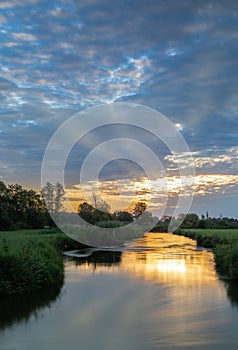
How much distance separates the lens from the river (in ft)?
34.6

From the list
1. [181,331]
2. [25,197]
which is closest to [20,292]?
[181,331]

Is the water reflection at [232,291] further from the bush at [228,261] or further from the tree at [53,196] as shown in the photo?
the tree at [53,196]

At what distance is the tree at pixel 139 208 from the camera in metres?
128

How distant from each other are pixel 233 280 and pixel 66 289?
27.1ft

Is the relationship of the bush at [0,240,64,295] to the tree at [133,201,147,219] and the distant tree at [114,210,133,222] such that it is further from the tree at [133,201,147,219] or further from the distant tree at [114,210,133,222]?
the tree at [133,201,147,219]

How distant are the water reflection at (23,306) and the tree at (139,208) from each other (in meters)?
111

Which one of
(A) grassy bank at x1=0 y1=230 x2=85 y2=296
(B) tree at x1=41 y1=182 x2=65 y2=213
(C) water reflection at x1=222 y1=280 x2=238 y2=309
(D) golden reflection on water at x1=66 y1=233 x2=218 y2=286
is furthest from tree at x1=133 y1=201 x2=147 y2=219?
(A) grassy bank at x1=0 y1=230 x2=85 y2=296

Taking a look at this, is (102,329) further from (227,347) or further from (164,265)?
(164,265)

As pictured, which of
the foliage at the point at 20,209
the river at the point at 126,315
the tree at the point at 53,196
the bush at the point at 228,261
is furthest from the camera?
A: the tree at the point at 53,196

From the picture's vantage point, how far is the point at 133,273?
23219 millimetres

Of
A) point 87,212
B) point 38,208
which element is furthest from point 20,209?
point 87,212

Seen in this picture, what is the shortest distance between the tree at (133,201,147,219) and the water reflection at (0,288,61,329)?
111 metres

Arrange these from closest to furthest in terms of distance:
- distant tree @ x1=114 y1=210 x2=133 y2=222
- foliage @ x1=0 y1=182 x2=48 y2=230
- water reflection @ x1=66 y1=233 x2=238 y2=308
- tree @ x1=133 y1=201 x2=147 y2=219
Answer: water reflection @ x1=66 y1=233 x2=238 y2=308 → foliage @ x1=0 y1=182 x2=48 y2=230 → distant tree @ x1=114 y1=210 x2=133 y2=222 → tree @ x1=133 y1=201 x2=147 y2=219

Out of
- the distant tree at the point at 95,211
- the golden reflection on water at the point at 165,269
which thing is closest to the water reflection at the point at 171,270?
the golden reflection on water at the point at 165,269
